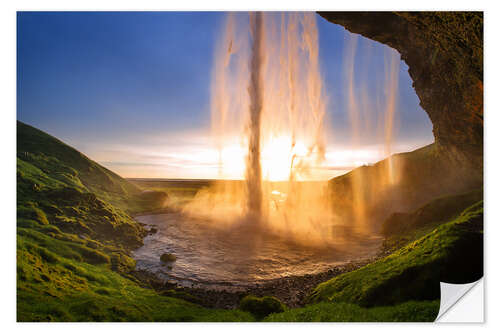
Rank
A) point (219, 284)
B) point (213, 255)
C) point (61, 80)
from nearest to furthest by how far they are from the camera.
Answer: point (61, 80) → point (219, 284) → point (213, 255)

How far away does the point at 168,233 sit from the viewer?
21.0m

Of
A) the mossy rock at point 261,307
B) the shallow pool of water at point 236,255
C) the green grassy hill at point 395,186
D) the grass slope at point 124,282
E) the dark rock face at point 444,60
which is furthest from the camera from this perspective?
the green grassy hill at point 395,186

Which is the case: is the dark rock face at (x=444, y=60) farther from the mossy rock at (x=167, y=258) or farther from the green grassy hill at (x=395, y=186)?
the mossy rock at (x=167, y=258)

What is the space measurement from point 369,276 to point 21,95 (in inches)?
654

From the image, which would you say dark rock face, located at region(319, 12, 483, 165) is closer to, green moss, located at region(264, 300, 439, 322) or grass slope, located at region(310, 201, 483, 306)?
grass slope, located at region(310, 201, 483, 306)

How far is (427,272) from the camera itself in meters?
6.81

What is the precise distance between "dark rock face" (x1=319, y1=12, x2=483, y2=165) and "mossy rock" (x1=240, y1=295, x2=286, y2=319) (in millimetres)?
11858

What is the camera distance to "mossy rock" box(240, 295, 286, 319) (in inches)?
296

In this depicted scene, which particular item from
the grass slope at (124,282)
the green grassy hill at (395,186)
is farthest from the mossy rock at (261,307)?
the green grassy hill at (395,186)

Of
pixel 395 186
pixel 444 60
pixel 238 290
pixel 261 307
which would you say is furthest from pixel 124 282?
pixel 395 186

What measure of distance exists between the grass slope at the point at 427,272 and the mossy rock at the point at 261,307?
7.09 ft

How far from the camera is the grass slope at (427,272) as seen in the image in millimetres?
6648
